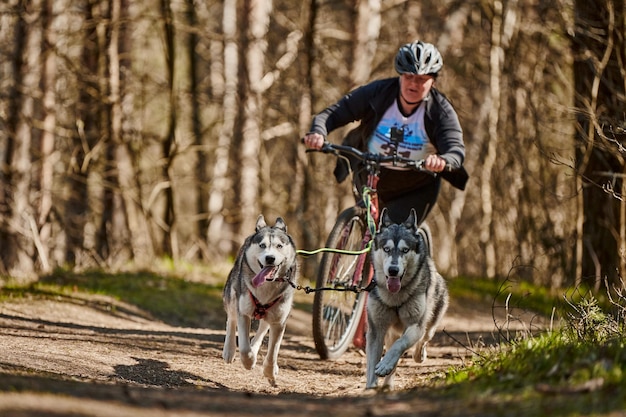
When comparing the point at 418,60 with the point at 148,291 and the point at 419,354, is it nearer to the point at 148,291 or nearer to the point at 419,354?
the point at 419,354

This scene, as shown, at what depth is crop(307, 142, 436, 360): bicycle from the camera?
7211 millimetres

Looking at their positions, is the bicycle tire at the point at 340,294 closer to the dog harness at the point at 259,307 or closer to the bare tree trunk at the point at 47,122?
the dog harness at the point at 259,307

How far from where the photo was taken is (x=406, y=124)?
24.1ft

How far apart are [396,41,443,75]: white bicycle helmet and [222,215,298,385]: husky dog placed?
1.60 m

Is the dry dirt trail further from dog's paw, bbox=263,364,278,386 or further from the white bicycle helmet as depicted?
the white bicycle helmet

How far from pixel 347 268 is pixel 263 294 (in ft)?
4.75

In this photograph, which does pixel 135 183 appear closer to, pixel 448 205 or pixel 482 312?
pixel 482 312

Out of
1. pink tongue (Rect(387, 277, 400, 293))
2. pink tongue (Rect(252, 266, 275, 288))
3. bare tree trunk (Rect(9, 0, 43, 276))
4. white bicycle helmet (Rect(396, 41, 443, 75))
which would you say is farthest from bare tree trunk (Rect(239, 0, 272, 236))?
pink tongue (Rect(387, 277, 400, 293))

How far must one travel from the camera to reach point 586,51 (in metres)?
10.9

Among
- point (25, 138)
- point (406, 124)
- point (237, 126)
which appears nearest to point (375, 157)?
point (406, 124)

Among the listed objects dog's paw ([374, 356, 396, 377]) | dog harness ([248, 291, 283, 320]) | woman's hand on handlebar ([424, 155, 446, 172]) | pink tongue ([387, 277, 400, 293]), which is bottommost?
dog's paw ([374, 356, 396, 377])

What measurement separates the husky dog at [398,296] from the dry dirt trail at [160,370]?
0.32m

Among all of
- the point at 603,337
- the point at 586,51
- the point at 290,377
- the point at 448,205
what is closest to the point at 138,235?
the point at 448,205

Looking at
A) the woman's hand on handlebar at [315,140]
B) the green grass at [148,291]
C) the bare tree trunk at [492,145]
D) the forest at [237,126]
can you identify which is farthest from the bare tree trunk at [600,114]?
the bare tree trunk at [492,145]
